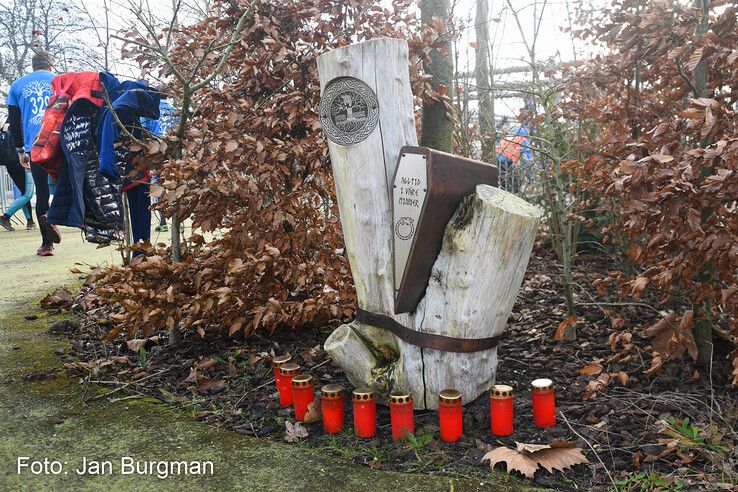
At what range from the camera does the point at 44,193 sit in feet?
23.2

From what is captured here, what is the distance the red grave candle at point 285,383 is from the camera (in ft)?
9.65

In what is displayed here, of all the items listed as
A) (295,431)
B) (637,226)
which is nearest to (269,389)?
(295,431)

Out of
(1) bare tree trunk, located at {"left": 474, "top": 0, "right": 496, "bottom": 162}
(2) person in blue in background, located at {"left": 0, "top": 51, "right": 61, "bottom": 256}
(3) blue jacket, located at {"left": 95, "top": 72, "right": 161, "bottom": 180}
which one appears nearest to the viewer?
(3) blue jacket, located at {"left": 95, "top": 72, "right": 161, "bottom": 180}

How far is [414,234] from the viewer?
2730 millimetres

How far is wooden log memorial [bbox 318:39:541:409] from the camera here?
8.80 feet

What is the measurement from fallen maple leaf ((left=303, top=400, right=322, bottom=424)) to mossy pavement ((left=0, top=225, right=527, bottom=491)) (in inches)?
8.5

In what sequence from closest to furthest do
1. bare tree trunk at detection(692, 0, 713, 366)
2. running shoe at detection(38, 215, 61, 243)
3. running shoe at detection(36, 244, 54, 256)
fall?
bare tree trunk at detection(692, 0, 713, 366) < running shoe at detection(38, 215, 61, 243) < running shoe at detection(36, 244, 54, 256)

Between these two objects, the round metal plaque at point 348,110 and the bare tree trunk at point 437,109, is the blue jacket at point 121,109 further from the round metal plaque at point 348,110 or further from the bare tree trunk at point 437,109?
the bare tree trunk at point 437,109

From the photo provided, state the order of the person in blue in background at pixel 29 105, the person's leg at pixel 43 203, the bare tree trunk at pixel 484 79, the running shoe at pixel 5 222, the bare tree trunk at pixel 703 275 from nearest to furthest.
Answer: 1. the bare tree trunk at pixel 703 275
2. the bare tree trunk at pixel 484 79
3. the person in blue in background at pixel 29 105
4. the person's leg at pixel 43 203
5. the running shoe at pixel 5 222

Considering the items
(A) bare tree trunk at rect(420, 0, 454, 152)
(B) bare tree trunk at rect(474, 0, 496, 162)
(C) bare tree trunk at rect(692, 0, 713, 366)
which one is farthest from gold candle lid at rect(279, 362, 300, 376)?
(B) bare tree trunk at rect(474, 0, 496, 162)

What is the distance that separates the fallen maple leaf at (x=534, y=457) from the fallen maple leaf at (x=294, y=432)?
81 cm

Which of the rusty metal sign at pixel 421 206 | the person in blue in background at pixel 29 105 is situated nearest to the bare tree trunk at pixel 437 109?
the rusty metal sign at pixel 421 206

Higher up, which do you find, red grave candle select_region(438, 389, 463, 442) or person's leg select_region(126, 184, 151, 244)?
person's leg select_region(126, 184, 151, 244)

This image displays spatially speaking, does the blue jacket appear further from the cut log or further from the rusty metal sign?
the cut log
